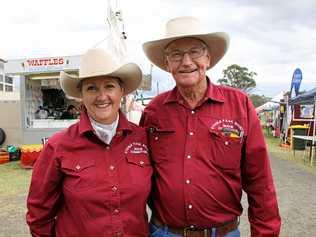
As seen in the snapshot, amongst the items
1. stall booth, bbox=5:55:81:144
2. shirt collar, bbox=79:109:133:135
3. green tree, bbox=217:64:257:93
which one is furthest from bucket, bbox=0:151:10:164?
green tree, bbox=217:64:257:93

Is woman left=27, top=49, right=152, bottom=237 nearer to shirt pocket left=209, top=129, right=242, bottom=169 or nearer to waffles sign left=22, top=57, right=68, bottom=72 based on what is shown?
shirt pocket left=209, top=129, right=242, bottom=169

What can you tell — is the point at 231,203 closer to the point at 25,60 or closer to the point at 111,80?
the point at 111,80

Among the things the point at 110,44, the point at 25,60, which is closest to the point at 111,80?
the point at 110,44

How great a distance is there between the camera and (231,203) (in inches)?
89.6

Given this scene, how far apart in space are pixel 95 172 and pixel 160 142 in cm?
39

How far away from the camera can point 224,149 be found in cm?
220

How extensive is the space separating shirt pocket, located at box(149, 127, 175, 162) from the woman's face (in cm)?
25

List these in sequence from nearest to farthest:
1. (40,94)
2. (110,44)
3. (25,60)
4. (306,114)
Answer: (110,44) → (25,60) → (40,94) → (306,114)

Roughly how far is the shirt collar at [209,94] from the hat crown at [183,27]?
12.0 inches

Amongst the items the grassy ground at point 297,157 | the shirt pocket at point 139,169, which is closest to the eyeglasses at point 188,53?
the shirt pocket at point 139,169

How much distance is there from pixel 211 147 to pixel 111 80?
2.12ft

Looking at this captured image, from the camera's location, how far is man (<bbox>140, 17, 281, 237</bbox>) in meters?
2.18

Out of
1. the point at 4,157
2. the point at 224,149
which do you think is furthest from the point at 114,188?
the point at 4,157

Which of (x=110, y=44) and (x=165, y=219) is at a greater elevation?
(x=110, y=44)
